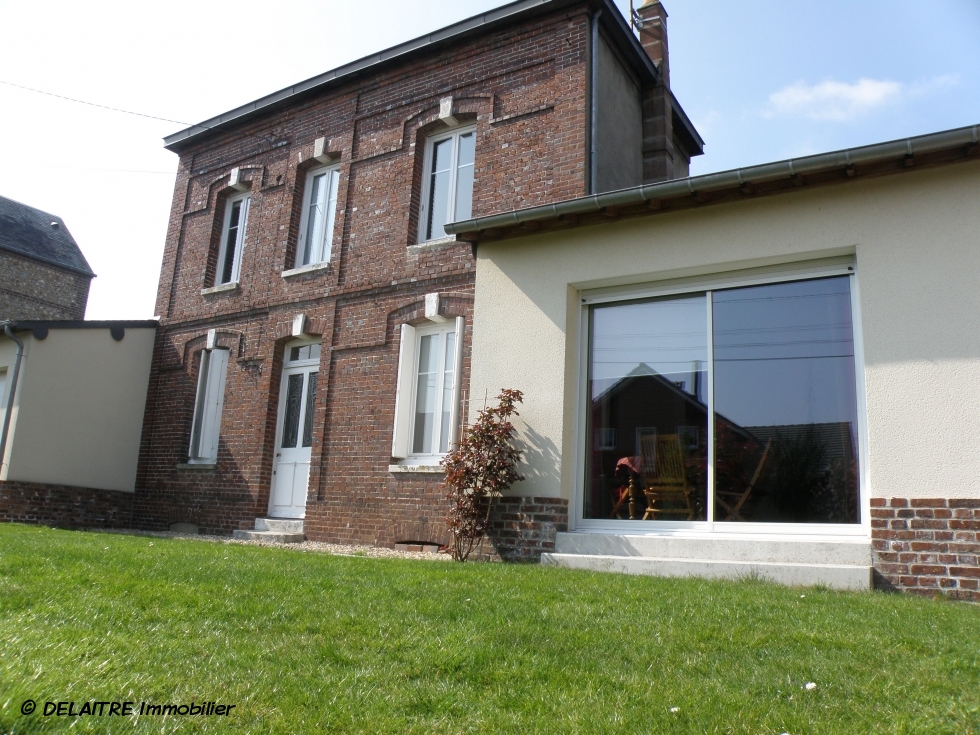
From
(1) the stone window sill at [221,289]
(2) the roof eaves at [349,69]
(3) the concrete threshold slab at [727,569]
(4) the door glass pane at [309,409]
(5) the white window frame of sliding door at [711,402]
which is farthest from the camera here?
(1) the stone window sill at [221,289]

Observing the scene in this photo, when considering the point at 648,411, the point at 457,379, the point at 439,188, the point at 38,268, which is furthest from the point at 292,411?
the point at 38,268

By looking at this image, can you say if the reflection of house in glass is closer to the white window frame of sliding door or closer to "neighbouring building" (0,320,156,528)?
the white window frame of sliding door

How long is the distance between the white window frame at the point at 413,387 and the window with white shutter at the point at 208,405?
394 cm

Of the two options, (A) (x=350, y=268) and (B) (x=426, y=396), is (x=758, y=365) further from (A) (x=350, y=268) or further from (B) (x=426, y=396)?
(A) (x=350, y=268)

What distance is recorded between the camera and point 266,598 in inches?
185

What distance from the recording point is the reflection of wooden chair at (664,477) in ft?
25.8

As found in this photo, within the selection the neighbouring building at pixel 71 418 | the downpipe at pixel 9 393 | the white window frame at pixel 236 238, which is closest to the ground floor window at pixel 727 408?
the white window frame at pixel 236 238

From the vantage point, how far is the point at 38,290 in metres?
28.3

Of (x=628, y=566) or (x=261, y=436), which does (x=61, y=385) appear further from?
(x=628, y=566)

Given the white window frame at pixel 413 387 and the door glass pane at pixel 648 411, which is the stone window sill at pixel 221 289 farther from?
the door glass pane at pixel 648 411

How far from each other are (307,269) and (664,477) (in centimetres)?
661

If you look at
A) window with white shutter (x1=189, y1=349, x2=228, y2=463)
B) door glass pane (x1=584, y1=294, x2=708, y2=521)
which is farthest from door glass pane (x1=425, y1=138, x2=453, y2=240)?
window with white shutter (x1=189, y1=349, x2=228, y2=463)

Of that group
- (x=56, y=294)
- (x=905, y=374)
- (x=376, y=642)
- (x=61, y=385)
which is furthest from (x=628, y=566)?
(x=56, y=294)

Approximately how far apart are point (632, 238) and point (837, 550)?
143 inches
